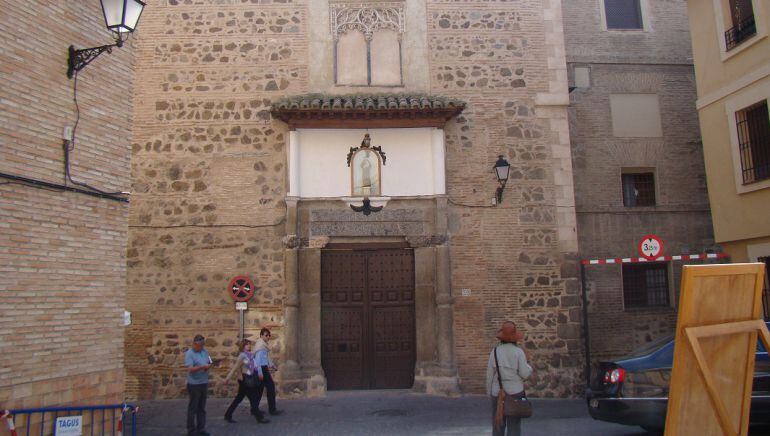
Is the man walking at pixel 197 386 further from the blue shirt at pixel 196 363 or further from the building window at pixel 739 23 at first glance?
the building window at pixel 739 23

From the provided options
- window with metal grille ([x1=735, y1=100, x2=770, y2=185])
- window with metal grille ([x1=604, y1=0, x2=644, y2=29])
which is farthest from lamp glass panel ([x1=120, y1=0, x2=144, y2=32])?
window with metal grille ([x1=604, y1=0, x2=644, y2=29])

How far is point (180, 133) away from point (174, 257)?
7.88ft

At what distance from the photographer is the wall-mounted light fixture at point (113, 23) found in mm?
6656

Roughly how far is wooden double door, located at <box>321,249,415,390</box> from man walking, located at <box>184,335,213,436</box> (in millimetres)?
3236

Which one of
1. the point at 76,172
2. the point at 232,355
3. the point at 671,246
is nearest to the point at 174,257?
the point at 232,355

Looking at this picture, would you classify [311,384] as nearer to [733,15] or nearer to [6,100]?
[6,100]

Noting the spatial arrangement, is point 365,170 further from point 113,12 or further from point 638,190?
point 638,190

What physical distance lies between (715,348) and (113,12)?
664 cm

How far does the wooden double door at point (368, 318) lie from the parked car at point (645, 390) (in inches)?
182

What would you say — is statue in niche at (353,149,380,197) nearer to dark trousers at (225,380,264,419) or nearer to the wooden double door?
the wooden double door

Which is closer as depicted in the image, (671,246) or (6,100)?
(6,100)

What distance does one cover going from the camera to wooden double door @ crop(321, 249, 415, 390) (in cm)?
1112

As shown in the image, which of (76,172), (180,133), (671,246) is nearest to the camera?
(76,172)

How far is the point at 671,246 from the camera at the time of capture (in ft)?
43.7
